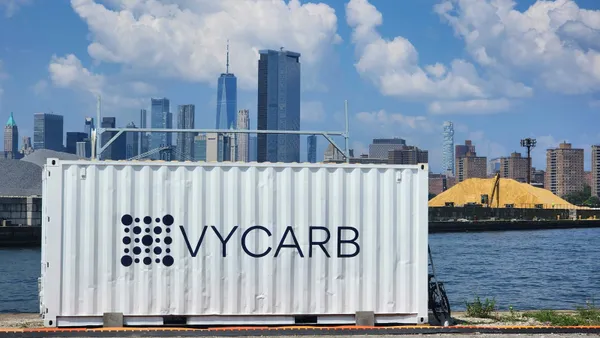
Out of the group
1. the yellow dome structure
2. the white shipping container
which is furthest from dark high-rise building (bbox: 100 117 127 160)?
the yellow dome structure

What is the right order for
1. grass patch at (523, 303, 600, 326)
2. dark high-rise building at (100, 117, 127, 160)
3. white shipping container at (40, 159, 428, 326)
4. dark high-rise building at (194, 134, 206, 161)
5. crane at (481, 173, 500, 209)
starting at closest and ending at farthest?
1. white shipping container at (40, 159, 428, 326)
2. grass patch at (523, 303, 600, 326)
3. dark high-rise building at (100, 117, 127, 160)
4. dark high-rise building at (194, 134, 206, 161)
5. crane at (481, 173, 500, 209)

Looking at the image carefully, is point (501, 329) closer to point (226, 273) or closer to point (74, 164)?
point (226, 273)

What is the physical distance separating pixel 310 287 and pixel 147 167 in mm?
3694

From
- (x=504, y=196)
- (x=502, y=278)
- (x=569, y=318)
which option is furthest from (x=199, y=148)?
(x=504, y=196)

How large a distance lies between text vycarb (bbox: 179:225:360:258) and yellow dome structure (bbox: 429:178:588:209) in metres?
172

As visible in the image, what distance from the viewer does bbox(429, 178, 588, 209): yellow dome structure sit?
613 ft

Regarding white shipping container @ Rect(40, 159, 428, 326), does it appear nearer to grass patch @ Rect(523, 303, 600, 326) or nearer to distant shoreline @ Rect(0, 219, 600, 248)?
grass patch @ Rect(523, 303, 600, 326)

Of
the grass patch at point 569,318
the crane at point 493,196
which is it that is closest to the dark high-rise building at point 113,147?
the grass patch at point 569,318

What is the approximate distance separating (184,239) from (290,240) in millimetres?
1934

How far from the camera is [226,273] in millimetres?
14742

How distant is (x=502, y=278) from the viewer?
42.5 meters

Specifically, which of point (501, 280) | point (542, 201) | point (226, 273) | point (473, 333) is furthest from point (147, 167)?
point (542, 201)

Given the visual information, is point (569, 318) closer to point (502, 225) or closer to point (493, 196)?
point (502, 225)

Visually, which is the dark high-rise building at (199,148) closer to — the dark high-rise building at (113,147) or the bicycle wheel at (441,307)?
the dark high-rise building at (113,147)
